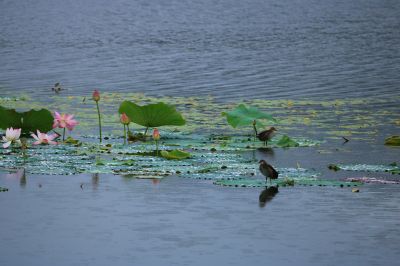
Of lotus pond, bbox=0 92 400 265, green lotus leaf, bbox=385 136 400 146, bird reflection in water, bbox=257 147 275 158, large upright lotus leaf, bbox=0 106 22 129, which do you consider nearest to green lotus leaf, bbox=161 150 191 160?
lotus pond, bbox=0 92 400 265

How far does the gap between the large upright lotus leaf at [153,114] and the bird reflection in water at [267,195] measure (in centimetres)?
132

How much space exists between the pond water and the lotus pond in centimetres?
1

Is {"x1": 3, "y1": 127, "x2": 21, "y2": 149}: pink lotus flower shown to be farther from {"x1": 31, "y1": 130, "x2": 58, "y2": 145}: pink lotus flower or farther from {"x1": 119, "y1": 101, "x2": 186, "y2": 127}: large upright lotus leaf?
{"x1": 119, "y1": 101, "x2": 186, "y2": 127}: large upright lotus leaf

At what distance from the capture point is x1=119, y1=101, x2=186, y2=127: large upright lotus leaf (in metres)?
6.82

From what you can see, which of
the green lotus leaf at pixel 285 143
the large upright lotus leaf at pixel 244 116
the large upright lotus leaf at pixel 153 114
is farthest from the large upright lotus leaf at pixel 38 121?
the green lotus leaf at pixel 285 143

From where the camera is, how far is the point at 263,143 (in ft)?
22.6

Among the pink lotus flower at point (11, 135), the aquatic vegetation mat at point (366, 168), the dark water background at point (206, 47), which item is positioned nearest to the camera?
the aquatic vegetation mat at point (366, 168)

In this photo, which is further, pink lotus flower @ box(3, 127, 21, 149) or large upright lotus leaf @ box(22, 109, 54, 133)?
large upright lotus leaf @ box(22, 109, 54, 133)

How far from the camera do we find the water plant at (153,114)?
6.82m

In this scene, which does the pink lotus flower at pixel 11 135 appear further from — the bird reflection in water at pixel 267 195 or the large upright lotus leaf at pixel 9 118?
the bird reflection in water at pixel 267 195

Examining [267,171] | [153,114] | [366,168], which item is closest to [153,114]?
[153,114]

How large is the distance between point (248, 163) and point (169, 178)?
47 centimetres

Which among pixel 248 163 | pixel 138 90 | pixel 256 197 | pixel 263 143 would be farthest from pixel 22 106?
pixel 256 197

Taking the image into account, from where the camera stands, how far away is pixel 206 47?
58.4ft
